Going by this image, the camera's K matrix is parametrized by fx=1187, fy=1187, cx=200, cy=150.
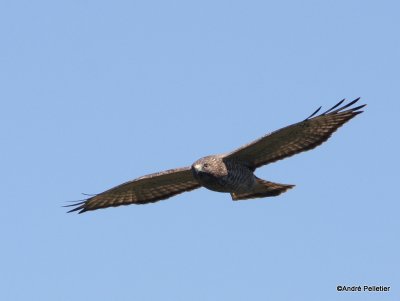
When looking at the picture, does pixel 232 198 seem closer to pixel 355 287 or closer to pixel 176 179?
pixel 176 179

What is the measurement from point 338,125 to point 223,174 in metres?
2.40

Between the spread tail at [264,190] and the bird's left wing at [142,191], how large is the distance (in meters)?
1.18

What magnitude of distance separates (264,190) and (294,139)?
4.58 ft

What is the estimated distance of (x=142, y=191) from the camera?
24.4m

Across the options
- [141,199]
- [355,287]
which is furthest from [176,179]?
[355,287]

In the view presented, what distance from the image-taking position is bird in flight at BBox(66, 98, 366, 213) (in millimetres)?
21703

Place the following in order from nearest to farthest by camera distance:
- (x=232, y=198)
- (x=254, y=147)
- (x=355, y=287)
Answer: (x=355, y=287)
(x=254, y=147)
(x=232, y=198)

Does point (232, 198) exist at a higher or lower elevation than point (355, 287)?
higher

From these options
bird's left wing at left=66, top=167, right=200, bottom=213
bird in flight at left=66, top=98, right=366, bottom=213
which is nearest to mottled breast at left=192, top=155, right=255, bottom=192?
bird in flight at left=66, top=98, right=366, bottom=213

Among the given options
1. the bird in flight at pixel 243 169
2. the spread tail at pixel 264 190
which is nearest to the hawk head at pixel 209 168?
the bird in flight at pixel 243 169

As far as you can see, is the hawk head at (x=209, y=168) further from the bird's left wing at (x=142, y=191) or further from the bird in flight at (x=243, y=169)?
the bird's left wing at (x=142, y=191)

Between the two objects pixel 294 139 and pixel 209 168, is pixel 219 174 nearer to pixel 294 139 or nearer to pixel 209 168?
pixel 209 168

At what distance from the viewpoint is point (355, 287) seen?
20547 millimetres

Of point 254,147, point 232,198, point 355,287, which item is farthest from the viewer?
point 232,198
